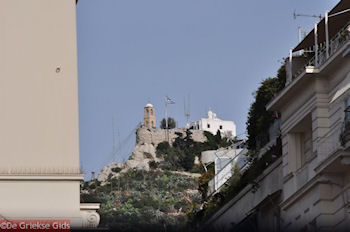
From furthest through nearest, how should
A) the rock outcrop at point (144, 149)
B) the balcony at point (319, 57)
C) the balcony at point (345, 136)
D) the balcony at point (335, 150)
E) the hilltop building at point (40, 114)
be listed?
the rock outcrop at point (144, 149) → the hilltop building at point (40, 114) → the balcony at point (319, 57) → the balcony at point (335, 150) → the balcony at point (345, 136)

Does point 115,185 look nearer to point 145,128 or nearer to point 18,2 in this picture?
point 145,128

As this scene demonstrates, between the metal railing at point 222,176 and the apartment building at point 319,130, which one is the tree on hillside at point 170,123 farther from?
the apartment building at point 319,130

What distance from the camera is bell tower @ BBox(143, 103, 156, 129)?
625 ft

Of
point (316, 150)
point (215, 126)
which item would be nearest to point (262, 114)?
point (316, 150)

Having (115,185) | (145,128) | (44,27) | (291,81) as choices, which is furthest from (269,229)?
(145,128)

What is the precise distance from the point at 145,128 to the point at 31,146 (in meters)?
157

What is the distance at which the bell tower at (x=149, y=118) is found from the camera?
625 feet

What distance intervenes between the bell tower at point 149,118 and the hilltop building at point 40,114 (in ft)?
520

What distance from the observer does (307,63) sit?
30.5 metres

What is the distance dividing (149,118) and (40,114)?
163519mm

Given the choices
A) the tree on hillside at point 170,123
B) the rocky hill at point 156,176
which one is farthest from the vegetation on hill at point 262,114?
the tree on hillside at point 170,123

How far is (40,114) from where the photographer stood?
29109 millimetres

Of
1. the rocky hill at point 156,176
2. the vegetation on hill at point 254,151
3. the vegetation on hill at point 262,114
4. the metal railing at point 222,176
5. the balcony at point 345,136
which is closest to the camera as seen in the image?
the balcony at point 345,136

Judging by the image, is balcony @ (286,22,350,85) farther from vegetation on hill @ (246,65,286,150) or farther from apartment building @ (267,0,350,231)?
vegetation on hill @ (246,65,286,150)
